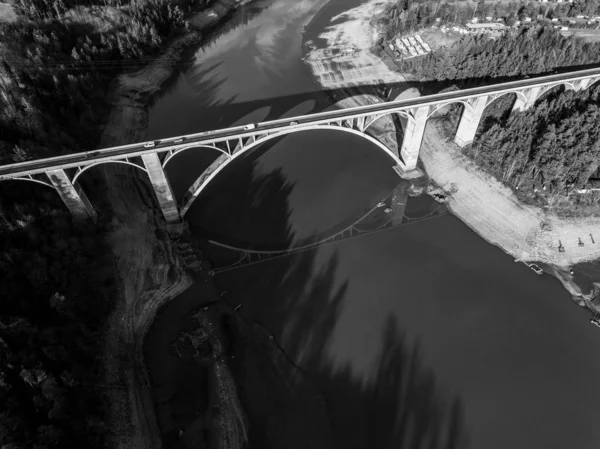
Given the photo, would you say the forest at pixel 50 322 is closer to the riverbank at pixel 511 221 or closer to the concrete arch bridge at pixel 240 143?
the concrete arch bridge at pixel 240 143

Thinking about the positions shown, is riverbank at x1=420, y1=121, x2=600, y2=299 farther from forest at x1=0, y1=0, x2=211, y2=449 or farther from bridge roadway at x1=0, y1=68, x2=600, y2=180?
forest at x1=0, y1=0, x2=211, y2=449

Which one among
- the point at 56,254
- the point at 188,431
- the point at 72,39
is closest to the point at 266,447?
the point at 188,431

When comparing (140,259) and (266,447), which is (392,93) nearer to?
(140,259)

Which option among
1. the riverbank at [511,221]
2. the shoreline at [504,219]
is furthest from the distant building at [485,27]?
the riverbank at [511,221]

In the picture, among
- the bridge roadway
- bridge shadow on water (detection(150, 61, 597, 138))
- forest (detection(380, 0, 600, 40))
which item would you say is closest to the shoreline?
the bridge roadway

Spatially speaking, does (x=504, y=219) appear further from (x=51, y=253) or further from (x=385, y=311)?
(x=51, y=253)

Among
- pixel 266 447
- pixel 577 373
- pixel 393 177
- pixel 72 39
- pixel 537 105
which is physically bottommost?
pixel 577 373
